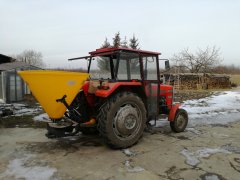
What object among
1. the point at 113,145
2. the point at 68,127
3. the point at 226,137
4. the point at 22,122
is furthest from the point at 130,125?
the point at 22,122

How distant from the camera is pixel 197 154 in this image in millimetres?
4680

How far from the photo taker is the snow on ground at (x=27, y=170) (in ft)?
11.9

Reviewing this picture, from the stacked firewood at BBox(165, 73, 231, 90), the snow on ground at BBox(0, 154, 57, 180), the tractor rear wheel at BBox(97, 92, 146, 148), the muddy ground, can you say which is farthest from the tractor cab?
the stacked firewood at BBox(165, 73, 231, 90)

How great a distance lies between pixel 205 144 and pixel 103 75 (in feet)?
9.44

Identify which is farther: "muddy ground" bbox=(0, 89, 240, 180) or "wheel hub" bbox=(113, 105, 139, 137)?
"wheel hub" bbox=(113, 105, 139, 137)

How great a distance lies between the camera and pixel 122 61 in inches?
210

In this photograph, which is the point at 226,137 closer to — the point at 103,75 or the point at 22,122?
the point at 103,75

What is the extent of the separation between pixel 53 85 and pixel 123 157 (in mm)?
1893

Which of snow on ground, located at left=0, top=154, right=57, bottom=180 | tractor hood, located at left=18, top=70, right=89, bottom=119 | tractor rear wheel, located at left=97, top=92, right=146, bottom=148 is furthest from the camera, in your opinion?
tractor rear wheel, located at left=97, top=92, right=146, bottom=148

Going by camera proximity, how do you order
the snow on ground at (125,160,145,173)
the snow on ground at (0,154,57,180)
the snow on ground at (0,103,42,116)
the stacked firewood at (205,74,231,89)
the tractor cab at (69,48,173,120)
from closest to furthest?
the snow on ground at (0,154,57,180) → the snow on ground at (125,160,145,173) → the tractor cab at (69,48,173,120) → the snow on ground at (0,103,42,116) → the stacked firewood at (205,74,231,89)

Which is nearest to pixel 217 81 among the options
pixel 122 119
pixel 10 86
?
pixel 10 86

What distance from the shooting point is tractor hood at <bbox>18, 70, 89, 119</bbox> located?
430cm

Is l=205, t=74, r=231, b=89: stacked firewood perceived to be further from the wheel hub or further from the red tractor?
the wheel hub

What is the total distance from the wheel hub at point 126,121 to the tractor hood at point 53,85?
40.4 inches
